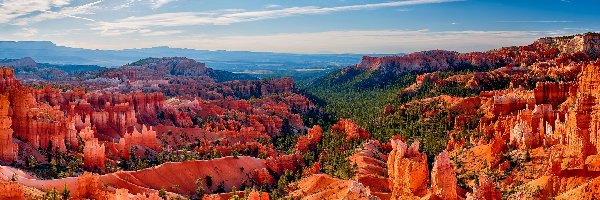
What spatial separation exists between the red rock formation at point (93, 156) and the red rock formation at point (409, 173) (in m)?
29.9

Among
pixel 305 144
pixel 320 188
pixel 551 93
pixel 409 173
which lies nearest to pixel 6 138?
pixel 320 188

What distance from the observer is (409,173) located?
35.5 meters

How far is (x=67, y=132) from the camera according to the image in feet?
204

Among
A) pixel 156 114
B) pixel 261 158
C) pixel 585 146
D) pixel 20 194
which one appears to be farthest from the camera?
pixel 156 114

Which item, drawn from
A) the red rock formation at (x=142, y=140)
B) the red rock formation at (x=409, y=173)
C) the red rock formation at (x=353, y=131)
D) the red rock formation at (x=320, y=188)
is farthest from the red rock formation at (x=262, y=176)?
the red rock formation at (x=409, y=173)

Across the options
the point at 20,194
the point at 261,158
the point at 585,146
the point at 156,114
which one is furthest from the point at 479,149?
the point at 156,114

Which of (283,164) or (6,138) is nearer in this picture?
(6,138)

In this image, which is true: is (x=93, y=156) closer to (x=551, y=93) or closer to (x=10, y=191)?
(x=10, y=191)

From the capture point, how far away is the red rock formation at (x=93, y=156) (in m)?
56.0

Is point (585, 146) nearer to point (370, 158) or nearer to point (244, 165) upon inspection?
point (370, 158)

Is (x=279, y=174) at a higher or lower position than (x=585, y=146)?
lower

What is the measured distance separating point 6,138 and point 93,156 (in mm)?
7326

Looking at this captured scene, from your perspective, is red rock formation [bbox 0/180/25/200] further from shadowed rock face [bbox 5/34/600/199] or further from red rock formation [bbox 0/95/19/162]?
red rock formation [bbox 0/95/19/162]

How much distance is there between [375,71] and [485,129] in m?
120
